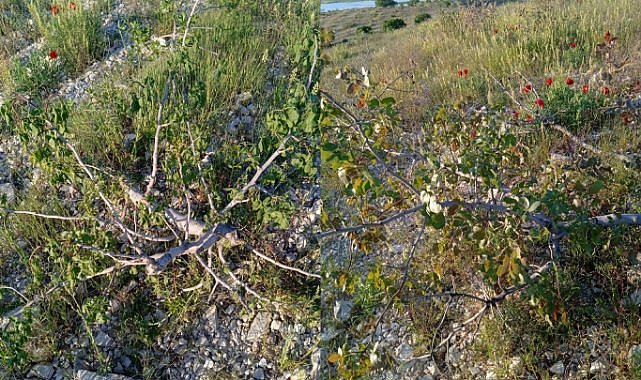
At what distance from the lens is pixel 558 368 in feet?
7.93

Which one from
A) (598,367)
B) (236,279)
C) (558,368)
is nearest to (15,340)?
(236,279)

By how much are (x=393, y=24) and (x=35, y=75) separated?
7341mm

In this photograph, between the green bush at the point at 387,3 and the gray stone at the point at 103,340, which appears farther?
the green bush at the point at 387,3

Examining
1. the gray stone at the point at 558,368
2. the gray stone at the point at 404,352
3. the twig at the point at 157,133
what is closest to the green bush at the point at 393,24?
the twig at the point at 157,133

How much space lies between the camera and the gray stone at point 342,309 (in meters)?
3.00

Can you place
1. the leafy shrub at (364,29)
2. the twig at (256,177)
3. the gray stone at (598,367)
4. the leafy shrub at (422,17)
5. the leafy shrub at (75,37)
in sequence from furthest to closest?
the leafy shrub at (422,17) < the leafy shrub at (364,29) < the leafy shrub at (75,37) < the twig at (256,177) < the gray stone at (598,367)

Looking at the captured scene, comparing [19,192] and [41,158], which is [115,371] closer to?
[41,158]

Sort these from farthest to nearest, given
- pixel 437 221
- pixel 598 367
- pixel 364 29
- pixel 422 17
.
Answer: pixel 422 17, pixel 364 29, pixel 598 367, pixel 437 221

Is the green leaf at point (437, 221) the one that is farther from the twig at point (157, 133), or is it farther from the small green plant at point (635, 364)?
the twig at point (157, 133)

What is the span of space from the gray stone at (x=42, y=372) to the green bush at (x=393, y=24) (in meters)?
9.01

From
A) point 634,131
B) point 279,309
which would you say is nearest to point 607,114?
point 634,131

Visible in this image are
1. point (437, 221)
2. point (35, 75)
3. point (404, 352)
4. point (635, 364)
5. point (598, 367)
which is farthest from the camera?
point (35, 75)

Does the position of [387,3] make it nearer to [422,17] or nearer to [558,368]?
[422,17]

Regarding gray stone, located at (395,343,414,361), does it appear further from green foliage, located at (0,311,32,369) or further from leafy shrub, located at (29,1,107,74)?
leafy shrub, located at (29,1,107,74)
